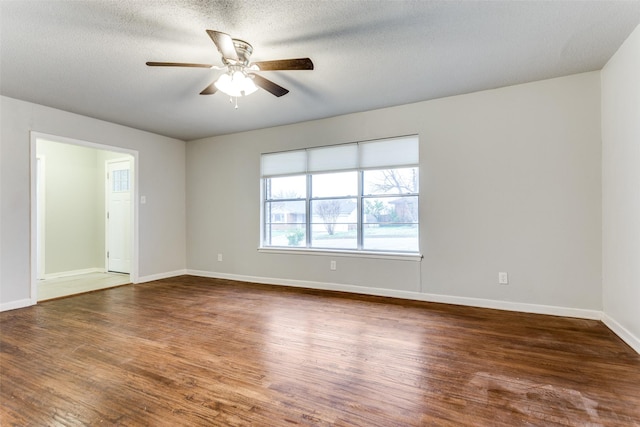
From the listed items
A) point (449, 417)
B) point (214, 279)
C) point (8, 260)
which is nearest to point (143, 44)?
point (8, 260)

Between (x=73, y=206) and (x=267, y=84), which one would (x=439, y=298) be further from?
(x=73, y=206)

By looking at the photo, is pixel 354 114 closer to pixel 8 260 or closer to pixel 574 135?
pixel 574 135

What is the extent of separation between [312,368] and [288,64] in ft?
7.32

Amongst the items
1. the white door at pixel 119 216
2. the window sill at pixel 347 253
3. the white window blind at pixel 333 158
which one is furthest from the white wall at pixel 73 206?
the white window blind at pixel 333 158

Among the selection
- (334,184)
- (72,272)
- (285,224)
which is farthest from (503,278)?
(72,272)

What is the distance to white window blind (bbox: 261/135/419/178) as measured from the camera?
13.7 ft

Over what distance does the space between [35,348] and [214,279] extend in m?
2.92

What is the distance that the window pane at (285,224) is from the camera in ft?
16.3

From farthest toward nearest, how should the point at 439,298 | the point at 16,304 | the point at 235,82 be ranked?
the point at 439,298, the point at 16,304, the point at 235,82

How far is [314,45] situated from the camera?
2645 millimetres

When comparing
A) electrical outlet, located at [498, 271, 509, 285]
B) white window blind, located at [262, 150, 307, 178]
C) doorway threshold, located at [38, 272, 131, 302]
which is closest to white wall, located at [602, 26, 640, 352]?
electrical outlet, located at [498, 271, 509, 285]

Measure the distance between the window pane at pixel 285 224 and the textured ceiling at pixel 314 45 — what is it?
5.56 ft

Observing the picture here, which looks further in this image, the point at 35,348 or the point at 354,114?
the point at 354,114

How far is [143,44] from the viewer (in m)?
2.60
